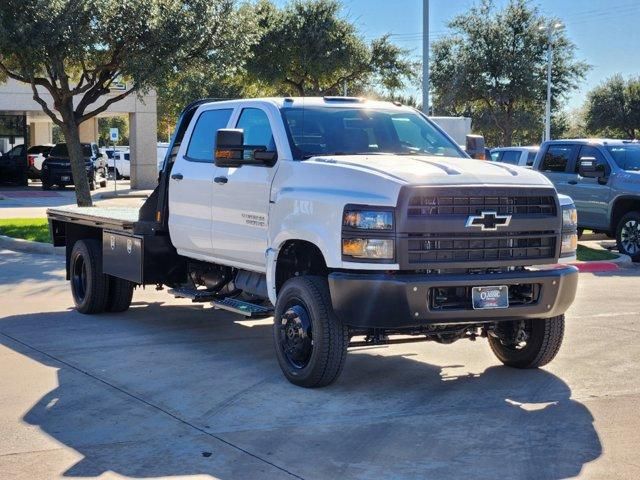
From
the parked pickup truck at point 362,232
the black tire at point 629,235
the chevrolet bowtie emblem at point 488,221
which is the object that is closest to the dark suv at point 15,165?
the black tire at point 629,235

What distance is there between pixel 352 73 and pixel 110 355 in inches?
1205

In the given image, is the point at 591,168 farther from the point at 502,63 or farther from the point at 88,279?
the point at 502,63

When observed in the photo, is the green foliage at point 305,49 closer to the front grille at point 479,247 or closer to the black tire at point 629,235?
the black tire at point 629,235

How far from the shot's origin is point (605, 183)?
17047 mm

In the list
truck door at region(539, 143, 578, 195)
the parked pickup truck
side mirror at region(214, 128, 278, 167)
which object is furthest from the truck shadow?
truck door at region(539, 143, 578, 195)

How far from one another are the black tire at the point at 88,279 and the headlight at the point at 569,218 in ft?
17.3

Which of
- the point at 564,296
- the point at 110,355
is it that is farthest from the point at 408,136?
the point at 110,355

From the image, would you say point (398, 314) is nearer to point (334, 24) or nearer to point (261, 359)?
point (261, 359)

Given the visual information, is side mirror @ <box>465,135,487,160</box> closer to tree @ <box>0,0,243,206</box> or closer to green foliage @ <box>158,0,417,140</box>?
tree @ <box>0,0,243,206</box>

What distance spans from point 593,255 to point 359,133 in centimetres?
940

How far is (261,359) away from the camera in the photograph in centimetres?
820

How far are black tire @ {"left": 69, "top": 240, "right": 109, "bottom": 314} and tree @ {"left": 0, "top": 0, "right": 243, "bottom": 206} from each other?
911cm

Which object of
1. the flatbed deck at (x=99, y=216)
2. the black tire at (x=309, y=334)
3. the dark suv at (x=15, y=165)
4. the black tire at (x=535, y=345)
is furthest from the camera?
the dark suv at (x=15, y=165)

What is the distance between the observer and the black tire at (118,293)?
410 inches
